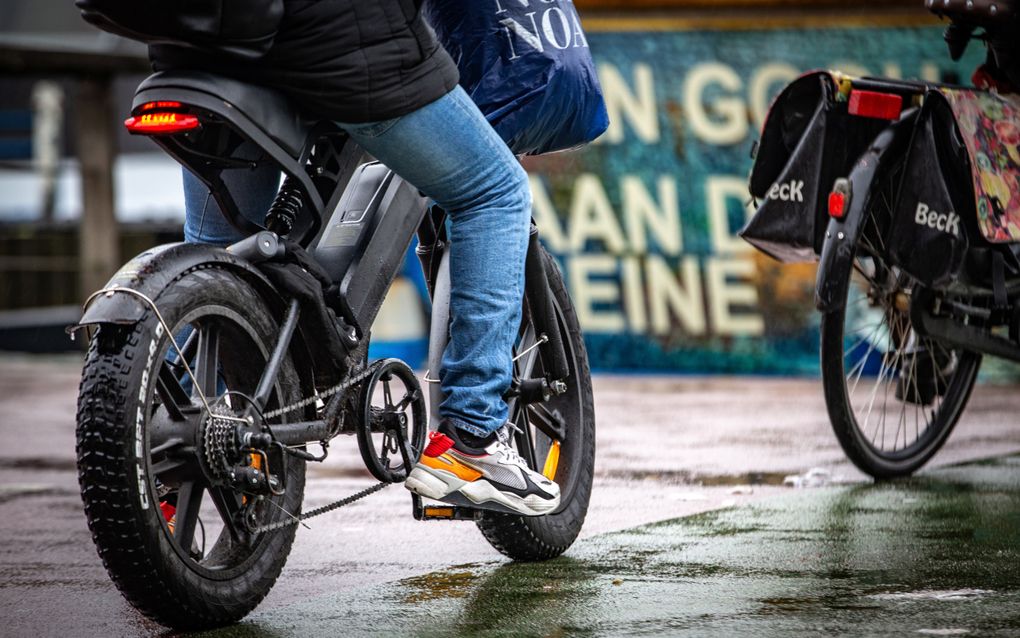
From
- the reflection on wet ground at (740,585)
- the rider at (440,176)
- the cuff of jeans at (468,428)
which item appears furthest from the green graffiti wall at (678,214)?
the cuff of jeans at (468,428)

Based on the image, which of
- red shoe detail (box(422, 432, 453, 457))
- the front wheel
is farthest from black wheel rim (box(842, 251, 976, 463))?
red shoe detail (box(422, 432, 453, 457))

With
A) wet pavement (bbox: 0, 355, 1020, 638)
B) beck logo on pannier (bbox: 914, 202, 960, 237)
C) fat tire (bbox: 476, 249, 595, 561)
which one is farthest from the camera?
beck logo on pannier (bbox: 914, 202, 960, 237)

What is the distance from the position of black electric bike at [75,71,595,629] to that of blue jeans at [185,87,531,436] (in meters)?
0.15

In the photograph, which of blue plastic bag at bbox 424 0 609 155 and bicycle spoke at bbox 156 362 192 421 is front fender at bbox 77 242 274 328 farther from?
blue plastic bag at bbox 424 0 609 155

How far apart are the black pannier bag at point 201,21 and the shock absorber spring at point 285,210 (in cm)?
39

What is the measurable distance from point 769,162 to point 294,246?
2.52 metres

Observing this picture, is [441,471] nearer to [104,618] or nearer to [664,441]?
[104,618]

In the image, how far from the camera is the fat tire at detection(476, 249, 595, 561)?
409 cm

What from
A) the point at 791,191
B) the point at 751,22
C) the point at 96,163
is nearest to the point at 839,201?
the point at 791,191

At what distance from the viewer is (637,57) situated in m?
10.1

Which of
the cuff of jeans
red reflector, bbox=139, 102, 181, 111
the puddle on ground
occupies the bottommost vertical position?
the puddle on ground

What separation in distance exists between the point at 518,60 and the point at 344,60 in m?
0.62

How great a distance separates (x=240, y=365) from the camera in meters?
3.47

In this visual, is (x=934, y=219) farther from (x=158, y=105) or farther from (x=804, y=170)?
(x=158, y=105)
